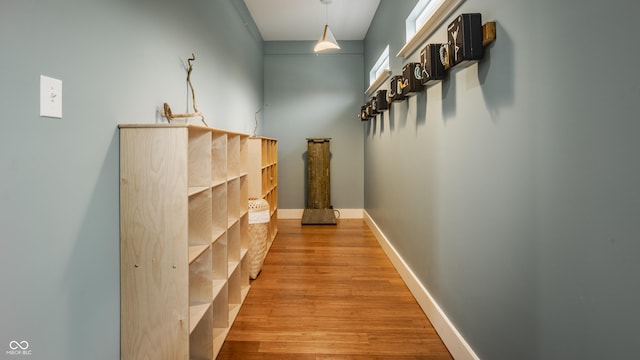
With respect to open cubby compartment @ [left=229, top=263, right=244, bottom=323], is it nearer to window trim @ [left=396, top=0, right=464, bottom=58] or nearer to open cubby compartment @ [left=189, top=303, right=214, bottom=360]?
open cubby compartment @ [left=189, top=303, right=214, bottom=360]

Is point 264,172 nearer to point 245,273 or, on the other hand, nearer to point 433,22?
point 245,273

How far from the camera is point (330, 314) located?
2.34 m

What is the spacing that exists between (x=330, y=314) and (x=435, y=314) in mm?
705

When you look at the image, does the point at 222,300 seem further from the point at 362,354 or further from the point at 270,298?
the point at 362,354

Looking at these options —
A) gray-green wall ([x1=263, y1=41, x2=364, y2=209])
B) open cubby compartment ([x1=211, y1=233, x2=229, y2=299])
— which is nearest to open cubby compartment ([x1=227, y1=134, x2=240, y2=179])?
open cubby compartment ([x1=211, y1=233, x2=229, y2=299])

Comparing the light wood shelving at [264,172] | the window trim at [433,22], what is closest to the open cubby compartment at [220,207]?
the light wood shelving at [264,172]

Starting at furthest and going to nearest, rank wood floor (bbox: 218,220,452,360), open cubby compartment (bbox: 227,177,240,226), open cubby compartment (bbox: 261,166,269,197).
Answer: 1. open cubby compartment (bbox: 261,166,269,197)
2. open cubby compartment (bbox: 227,177,240,226)
3. wood floor (bbox: 218,220,452,360)

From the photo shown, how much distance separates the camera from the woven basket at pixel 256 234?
2943mm

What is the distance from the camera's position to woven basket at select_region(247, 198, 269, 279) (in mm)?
2943

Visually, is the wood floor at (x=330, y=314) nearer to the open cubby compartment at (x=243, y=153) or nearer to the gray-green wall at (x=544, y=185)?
the gray-green wall at (x=544, y=185)

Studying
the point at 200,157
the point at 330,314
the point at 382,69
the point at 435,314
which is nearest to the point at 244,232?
the point at 330,314

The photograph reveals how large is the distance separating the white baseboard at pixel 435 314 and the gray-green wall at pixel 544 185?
2.5 inches

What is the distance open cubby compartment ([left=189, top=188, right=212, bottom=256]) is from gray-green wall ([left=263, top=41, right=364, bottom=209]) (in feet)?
12.7

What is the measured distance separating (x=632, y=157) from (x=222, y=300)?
2.02m
